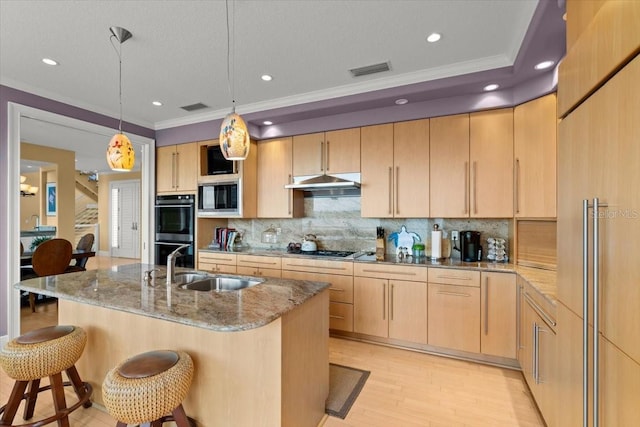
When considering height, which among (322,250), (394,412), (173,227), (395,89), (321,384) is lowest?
(394,412)

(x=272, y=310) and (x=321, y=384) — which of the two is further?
(x=321, y=384)

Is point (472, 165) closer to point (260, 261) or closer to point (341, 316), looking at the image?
point (341, 316)

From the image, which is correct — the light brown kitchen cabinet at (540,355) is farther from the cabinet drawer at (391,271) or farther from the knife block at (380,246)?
the knife block at (380,246)

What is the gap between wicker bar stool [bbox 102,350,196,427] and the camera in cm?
130

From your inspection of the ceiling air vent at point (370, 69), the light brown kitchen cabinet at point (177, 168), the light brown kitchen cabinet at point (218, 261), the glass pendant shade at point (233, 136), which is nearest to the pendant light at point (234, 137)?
the glass pendant shade at point (233, 136)

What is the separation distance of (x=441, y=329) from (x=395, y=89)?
2382 mm

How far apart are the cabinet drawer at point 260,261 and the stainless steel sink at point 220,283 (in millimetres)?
1292

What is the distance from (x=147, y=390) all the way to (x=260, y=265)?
7.70 feet

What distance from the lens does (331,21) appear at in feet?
6.83

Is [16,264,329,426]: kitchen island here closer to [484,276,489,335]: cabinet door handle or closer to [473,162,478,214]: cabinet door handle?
[484,276,489,335]: cabinet door handle

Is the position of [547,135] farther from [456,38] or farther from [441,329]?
[441,329]

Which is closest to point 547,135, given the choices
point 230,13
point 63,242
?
point 230,13

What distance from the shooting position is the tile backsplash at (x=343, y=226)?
3227mm

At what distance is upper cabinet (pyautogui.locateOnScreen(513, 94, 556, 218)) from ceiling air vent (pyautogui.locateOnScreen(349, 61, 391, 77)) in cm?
131
